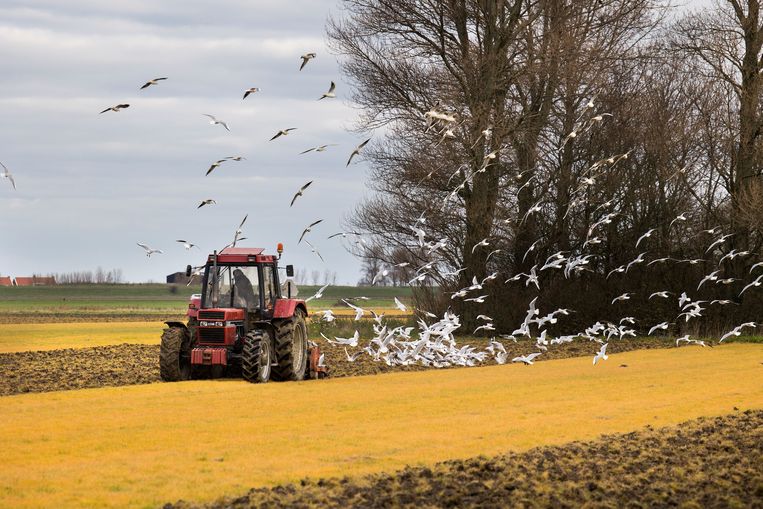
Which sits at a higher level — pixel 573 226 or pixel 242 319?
pixel 573 226

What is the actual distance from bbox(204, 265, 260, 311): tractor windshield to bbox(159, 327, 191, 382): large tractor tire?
2.47 ft

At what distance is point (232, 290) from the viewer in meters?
20.1

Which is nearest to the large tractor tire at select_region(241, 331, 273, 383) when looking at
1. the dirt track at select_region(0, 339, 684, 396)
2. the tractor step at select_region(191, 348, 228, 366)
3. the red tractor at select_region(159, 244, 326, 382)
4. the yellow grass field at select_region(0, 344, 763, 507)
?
→ the red tractor at select_region(159, 244, 326, 382)

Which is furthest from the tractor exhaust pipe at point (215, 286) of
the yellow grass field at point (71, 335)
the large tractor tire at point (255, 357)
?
the yellow grass field at point (71, 335)

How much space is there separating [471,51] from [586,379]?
16619 mm

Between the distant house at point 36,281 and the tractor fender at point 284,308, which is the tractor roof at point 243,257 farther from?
the distant house at point 36,281

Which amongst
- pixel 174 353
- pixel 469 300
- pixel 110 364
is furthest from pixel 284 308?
pixel 469 300

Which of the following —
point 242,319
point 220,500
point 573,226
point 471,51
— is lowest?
point 220,500

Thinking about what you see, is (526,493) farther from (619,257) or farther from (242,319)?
(619,257)

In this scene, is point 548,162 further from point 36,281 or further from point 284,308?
point 36,281

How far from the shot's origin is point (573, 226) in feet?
122

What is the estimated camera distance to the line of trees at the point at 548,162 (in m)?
36.1

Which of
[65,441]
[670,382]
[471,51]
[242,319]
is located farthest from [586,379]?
[471,51]

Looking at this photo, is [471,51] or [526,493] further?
[471,51]
